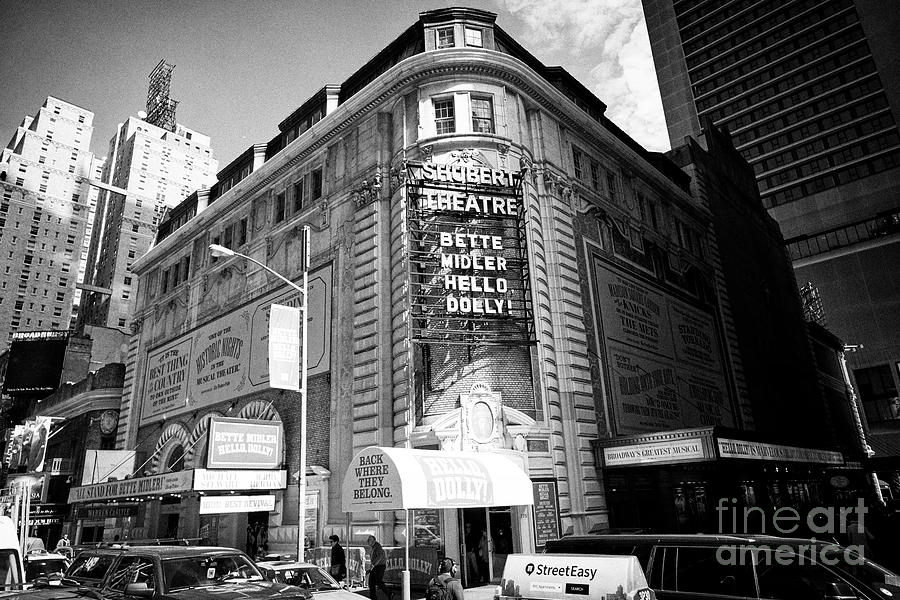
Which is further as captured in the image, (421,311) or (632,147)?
(632,147)

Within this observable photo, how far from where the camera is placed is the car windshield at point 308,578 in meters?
11.9

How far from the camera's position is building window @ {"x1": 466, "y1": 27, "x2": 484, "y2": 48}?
2580 centimetres

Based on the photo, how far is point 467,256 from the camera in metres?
22.2

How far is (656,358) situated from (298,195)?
2035 cm

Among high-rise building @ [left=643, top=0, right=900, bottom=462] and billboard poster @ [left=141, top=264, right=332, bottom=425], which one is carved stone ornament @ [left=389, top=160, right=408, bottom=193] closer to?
billboard poster @ [left=141, top=264, right=332, bottom=425]

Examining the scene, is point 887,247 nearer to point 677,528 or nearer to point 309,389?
point 677,528

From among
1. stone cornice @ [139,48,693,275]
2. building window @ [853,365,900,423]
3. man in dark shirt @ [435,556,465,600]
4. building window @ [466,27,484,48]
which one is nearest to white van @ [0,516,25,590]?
man in dark shirt @ [435,556,465,600]

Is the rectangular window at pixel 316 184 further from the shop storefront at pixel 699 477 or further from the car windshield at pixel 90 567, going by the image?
the car windshield at pixel 90 567

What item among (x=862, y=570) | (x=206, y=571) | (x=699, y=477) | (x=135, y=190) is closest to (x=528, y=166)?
(x=699, y=477)

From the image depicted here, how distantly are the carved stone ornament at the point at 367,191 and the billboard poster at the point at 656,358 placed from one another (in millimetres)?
10661

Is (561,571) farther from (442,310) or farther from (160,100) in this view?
(160,100)

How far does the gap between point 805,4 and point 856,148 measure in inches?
1027

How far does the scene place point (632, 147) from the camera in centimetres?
3541

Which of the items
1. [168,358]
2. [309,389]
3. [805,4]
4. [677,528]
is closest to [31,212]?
[168,358]
